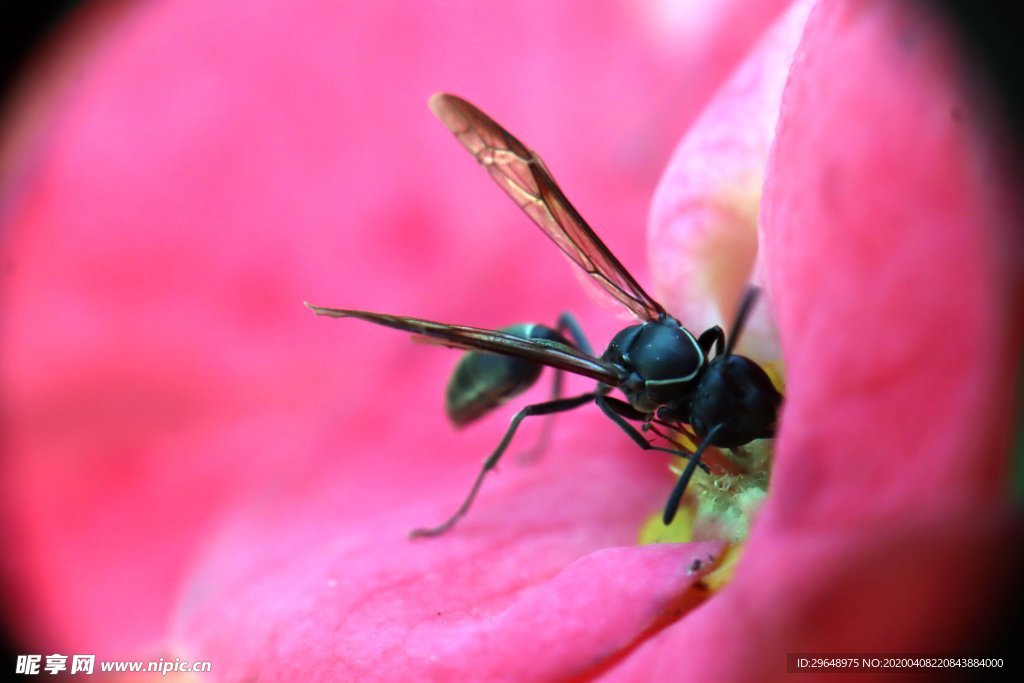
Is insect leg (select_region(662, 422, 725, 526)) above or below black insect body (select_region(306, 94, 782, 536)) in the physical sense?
below

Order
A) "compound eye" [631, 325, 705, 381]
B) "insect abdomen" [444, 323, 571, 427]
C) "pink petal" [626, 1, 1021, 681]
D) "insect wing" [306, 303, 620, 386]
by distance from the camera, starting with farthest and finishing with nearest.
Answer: "insect abdomen" [444, 323, 571, 427] < "compound eye" [631, 325, 705, 381] < "insect wing" [306, 303, 620, 386] < "pink petal" [626, 1, 1021, 681]

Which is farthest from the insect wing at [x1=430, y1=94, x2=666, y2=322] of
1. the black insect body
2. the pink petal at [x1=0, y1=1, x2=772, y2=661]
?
the pink petal at [x1=0, y1=1, x2=772, y2=661]

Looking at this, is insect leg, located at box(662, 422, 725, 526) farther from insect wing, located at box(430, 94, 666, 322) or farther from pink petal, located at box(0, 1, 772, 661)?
pink petal, located at box(0, 1, 772, 661)

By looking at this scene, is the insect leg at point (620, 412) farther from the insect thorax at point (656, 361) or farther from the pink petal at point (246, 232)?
the pink petal at point (246, 232)

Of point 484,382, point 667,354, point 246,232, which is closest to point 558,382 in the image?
point 484,382

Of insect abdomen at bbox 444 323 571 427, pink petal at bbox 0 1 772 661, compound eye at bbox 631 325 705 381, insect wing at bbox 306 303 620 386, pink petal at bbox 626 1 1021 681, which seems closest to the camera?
pink petal at bbox 626 1 1021 681

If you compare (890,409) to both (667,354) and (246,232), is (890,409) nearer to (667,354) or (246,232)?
(667,354)

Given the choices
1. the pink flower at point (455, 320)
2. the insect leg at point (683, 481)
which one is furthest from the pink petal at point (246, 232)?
the insect leg at point (683, 481)
